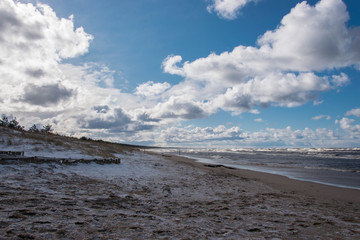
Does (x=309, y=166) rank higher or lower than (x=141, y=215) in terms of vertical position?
lower

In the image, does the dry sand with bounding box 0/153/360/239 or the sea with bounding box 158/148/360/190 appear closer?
the dry sand with bounding box 0/153/360/239

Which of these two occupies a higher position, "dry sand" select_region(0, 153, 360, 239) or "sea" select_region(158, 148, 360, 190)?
"dry sand" select_region(0, 153, 360, 239)

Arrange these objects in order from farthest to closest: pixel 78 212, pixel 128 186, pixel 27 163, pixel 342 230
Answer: pixel 27 163
pixel 128 186
pixel 342 230
pixel 78 212

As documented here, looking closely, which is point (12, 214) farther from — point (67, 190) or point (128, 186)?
point (128, 186)

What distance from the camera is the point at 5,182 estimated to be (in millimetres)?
8023

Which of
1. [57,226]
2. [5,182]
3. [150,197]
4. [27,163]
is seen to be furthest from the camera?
[27,163]

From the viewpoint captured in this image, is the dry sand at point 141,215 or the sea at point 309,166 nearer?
the dry sand at point 141,215

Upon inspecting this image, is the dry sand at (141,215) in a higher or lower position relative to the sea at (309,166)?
higher

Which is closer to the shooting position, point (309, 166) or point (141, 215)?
point (141, 215)

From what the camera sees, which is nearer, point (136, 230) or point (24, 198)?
point (136, 230)

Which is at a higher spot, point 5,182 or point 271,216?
point 5,182

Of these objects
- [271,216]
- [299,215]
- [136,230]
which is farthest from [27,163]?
[299,215]

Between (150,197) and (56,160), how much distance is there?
763 cm

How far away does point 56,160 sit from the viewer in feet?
43.3
